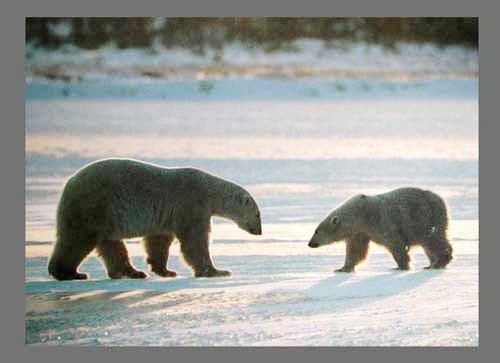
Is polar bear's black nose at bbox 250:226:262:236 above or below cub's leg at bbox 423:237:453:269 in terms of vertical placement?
above

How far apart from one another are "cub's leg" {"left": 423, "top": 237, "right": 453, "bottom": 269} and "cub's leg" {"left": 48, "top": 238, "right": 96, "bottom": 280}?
3.85m

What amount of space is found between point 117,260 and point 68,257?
1.87ft

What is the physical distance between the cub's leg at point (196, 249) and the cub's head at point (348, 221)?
1.37m

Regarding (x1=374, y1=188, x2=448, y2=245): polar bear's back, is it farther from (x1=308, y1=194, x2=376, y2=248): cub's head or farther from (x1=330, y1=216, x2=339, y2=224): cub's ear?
(x1=330, y1=216, x2=339, y2=224): cub's ear

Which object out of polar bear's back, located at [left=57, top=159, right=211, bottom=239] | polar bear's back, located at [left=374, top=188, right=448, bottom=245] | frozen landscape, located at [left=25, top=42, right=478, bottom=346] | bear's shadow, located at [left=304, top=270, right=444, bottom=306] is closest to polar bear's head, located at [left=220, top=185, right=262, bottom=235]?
frozen landscape, located at [left=25, top=42, right=478, bottom=346]

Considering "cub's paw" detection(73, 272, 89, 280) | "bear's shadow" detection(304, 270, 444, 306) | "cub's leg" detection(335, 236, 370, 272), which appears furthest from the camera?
"cub's leg" detection(335, 236, 370, 272)

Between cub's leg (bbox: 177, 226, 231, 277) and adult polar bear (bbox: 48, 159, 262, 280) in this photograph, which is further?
cub's leg (bbox: 177, 226, 231, 277)

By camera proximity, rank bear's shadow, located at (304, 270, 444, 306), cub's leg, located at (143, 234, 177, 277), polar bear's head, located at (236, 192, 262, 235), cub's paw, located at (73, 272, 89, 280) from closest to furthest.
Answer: bear's shadow, located at (304, 270, 444, 306) → cub's paw, located at (73, 272, 89, 280) → cub's leg, located at (143, 234, 177, 277) → polar bear's head, located at (236, 192, 262, 235)

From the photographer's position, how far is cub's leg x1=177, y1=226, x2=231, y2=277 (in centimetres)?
1463

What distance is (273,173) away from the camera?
1563cm

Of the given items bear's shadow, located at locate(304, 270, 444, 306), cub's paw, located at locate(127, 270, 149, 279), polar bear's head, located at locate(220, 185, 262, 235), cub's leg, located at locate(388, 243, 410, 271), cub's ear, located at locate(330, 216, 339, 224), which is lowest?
bear's shadow, located at locate(304, 270, 444, 306)

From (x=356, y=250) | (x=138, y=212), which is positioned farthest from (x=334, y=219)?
(x=138, y=212)

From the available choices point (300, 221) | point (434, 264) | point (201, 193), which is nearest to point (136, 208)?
point (201, 193)

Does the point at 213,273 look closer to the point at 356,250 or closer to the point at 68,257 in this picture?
the point at 68,257
